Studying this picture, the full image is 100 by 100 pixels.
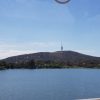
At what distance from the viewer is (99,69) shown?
184 m

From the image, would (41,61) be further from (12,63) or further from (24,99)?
(24,99)

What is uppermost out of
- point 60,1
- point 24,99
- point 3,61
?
point 3,61

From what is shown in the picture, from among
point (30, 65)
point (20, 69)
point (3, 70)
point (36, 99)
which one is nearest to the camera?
point (36, 99)

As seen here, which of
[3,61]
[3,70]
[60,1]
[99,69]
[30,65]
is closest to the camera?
[60,1]

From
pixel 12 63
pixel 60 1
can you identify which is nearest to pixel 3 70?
pixel 12 63

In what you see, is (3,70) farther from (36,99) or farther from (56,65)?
(36,99)

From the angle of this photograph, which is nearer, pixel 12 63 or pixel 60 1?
pixel 60 1

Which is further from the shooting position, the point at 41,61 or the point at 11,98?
the point at 41,61

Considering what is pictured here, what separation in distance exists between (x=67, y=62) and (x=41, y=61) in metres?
13.2

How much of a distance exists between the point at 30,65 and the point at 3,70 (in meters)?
19.1

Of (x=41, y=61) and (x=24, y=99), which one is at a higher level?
(x=41, y=61)

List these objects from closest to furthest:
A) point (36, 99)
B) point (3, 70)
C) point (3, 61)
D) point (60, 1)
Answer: point (60, 1) < point (36, 99) < point (3, 61) < point (3, 70)

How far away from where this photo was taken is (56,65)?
519 ft

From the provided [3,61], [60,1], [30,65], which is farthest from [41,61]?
[60,1]
